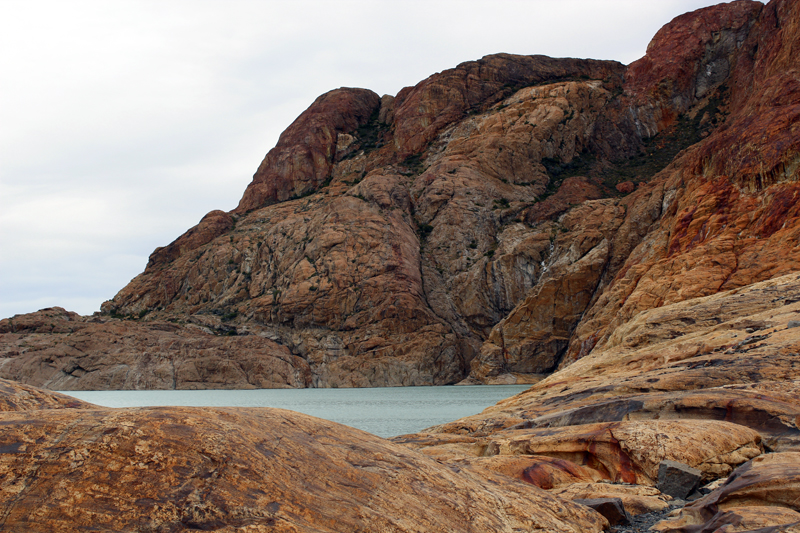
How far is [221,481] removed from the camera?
6.87 meters

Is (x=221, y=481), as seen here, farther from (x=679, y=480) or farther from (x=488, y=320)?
(x=488, y=320)

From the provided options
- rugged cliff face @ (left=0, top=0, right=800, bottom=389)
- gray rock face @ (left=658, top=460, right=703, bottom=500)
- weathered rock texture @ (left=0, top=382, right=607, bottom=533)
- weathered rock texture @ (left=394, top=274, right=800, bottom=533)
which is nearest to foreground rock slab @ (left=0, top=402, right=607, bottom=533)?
weathered rock texture @ (left=0, top=382, right=607, bottom=533)

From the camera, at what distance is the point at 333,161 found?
143 m

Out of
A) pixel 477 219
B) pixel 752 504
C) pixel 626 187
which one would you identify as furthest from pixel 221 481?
pixel 626 187

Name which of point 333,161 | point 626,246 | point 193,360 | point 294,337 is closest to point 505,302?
point 626,246

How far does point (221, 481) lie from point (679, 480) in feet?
30.0

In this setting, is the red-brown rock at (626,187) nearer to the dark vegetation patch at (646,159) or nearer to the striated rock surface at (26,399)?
the dark vegetation patch at (646,159)

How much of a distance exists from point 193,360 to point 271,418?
88054 millimetres

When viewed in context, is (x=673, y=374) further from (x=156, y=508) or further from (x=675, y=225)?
(x=675, y=225)

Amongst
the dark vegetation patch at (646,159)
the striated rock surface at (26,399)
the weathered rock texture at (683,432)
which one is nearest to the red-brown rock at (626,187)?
the dark vegetation patch at (646,159)

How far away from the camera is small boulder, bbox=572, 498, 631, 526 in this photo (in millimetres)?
9867

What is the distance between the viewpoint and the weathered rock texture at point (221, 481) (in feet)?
20.4

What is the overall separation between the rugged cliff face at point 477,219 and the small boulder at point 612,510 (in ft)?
135

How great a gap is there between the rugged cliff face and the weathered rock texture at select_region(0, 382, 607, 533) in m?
43.9
